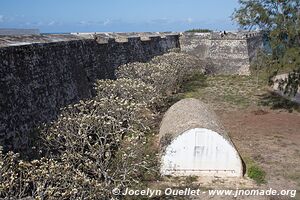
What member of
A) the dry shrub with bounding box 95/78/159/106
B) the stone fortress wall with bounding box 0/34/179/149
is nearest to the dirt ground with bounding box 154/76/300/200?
the dry shrub with bounding box 95/78/159/106

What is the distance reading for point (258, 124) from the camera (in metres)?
15.7

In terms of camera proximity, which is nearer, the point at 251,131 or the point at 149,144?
the point at 149,144

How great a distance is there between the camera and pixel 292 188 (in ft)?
31.8

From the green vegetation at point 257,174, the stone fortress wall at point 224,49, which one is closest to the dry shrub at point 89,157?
the green vegetation at point 257,174

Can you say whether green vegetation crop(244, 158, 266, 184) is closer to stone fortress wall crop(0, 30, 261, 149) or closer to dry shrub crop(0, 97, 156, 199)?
dry shrub crop(0, 97, 156, 199)

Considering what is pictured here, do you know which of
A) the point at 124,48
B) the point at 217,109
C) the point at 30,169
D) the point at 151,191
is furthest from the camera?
the point at 124,48

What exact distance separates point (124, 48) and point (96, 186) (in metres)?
13.8

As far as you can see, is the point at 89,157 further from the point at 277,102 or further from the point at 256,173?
the point at 277,102

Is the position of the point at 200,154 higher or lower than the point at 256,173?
higher

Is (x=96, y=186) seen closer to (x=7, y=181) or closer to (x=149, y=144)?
(x=7, y=181)

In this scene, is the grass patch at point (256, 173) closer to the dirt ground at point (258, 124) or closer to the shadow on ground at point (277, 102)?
the dirt ground at point (258, 124)

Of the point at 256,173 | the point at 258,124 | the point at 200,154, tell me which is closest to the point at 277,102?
the point at 258,124

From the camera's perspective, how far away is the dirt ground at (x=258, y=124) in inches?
409

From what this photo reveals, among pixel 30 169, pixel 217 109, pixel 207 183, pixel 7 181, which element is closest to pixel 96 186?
pixel 30 169
